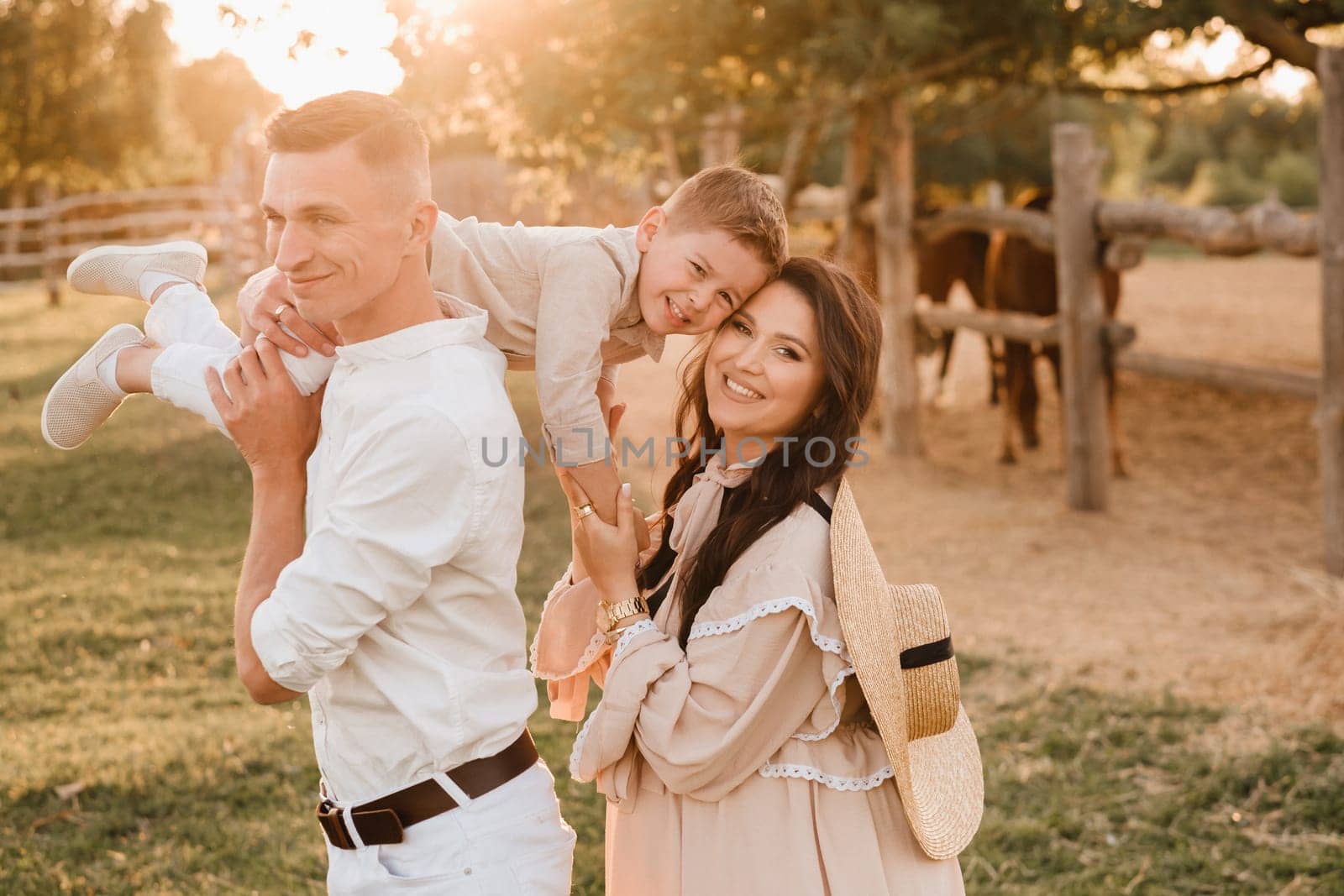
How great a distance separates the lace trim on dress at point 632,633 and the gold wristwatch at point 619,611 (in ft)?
0.10

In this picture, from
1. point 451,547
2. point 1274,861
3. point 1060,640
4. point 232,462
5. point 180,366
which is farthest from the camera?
point 232,462

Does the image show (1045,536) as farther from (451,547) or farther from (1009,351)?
(451,547)

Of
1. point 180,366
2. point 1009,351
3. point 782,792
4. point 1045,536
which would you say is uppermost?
point 180,366

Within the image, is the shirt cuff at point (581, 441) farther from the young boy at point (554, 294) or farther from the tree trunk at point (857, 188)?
the tree trunk at point (857, 188)

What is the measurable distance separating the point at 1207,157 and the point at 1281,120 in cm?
366

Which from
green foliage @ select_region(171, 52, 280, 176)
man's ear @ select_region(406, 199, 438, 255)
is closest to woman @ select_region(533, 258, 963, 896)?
man's ear @ select_region(406, 199, 438, 255)

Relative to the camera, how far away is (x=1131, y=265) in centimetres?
670

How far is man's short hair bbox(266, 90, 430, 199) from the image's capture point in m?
1.64

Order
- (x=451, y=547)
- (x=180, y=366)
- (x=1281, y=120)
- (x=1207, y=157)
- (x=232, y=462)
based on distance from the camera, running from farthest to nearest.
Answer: (x=1207, y=157) < (x=1281, y=120) < (x=232, y=462) < (x=180, y=366) < (x=451, y=547)

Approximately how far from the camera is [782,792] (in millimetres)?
2025

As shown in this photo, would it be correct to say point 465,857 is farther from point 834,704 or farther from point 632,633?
point 834,704

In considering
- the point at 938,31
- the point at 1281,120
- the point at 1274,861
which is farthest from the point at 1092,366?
the point at 1281,120

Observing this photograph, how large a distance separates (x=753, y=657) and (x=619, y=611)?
0.28m

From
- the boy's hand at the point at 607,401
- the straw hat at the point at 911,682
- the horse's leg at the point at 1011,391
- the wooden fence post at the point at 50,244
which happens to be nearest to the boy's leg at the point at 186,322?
the boy's hand at the point at 607,401
